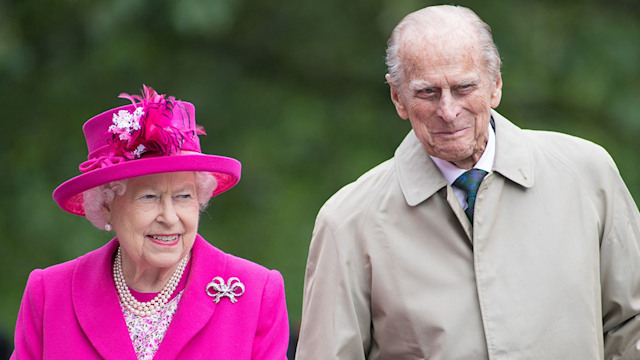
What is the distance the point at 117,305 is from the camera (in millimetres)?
4387

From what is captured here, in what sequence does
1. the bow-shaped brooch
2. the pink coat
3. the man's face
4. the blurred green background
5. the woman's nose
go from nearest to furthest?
the man's face, the woman's nose, the pink coat, the bow-shaped brooch, the blurred green background

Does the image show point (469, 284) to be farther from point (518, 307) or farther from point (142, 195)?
point (142, 195)

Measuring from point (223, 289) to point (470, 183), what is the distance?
0.97 metres

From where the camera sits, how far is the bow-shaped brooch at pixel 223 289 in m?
4.44

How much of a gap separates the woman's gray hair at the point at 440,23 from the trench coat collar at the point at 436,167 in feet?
0.83

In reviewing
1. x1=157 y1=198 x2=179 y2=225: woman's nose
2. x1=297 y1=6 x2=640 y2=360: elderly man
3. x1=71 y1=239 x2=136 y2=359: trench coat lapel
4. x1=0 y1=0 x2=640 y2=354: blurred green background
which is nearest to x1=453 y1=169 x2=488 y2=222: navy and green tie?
x1=297 y1=6 x2=640 y2=360: elderly man

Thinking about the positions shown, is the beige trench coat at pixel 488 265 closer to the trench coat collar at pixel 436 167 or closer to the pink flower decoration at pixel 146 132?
the trench coat collar at pixel 436 167

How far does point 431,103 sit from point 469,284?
625 millimetres

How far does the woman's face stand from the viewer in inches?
167

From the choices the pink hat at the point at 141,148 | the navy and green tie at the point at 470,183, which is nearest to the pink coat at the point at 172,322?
the pink hat at the point at 141,148

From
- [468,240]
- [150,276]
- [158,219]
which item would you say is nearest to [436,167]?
[468,240]

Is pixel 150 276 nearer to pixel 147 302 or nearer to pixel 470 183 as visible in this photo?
pixel 147 302

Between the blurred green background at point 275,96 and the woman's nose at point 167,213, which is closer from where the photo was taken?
the woman's nose at point 167,213

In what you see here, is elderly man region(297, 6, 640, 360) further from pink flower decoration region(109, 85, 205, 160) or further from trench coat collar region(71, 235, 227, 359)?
pink flower decoration region(109, 85, 205, 160)
